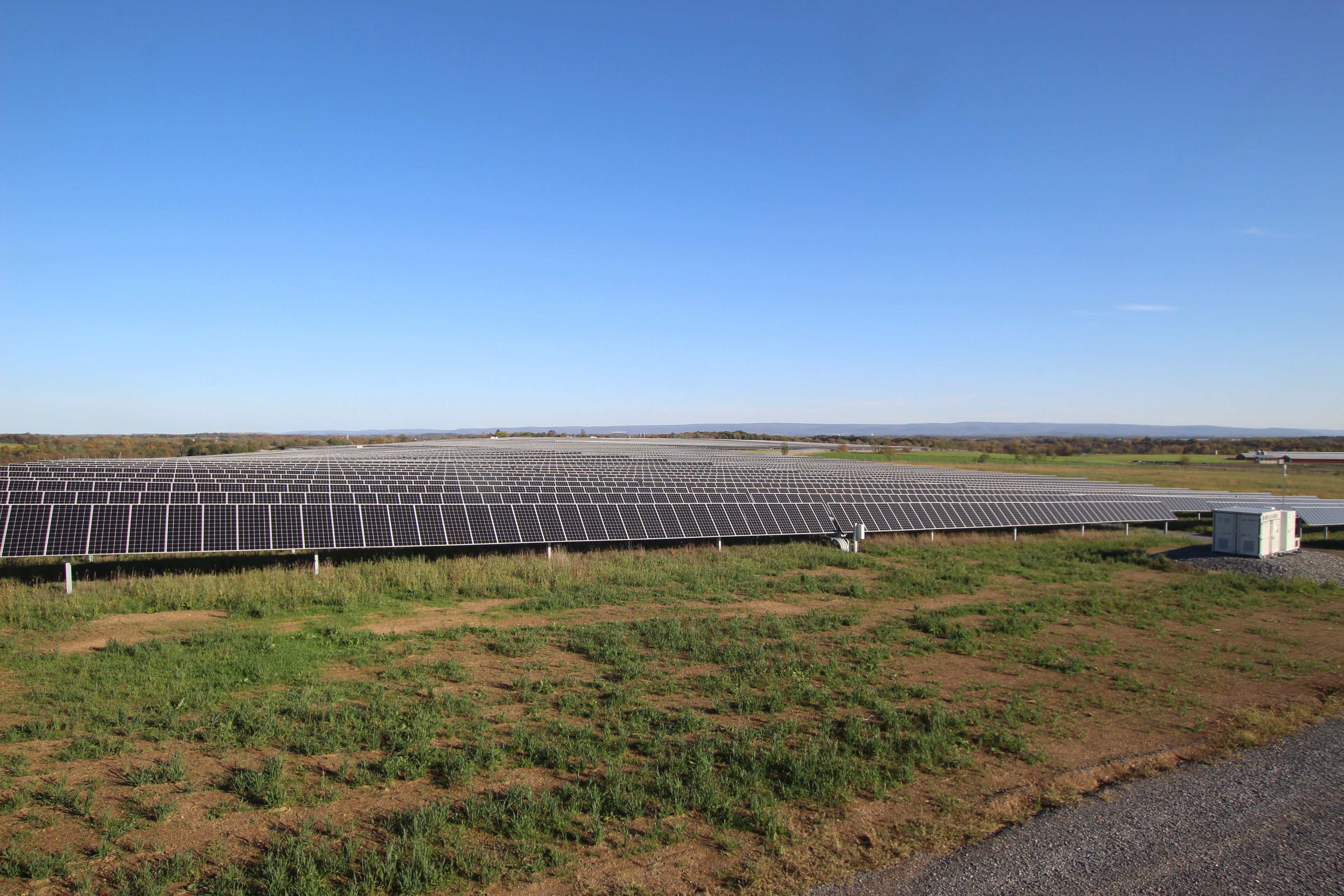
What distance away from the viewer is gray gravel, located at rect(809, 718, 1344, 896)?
5617 mm

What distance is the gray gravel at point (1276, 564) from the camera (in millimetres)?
19609

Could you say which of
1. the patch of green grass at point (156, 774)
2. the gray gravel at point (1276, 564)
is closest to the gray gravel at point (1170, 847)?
the patch of green grass at point (156, 774)

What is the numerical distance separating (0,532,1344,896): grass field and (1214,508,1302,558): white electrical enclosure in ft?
13.1

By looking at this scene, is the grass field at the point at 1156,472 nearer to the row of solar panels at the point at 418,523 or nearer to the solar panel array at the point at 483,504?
the solar panel array at the point at 483,504

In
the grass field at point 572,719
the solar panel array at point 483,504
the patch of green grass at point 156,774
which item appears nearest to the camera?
the grass field at point 572,719

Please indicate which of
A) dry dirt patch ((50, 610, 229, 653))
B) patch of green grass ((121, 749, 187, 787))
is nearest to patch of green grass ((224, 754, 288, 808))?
patch of green grass ((121, 749, 187, 787))

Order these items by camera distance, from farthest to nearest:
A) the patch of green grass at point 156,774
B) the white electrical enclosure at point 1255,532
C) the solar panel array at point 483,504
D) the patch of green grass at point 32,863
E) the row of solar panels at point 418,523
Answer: the white electrical enclosure at point 1255,532 < the solar panel array at point 483,504 < the row of solar panels at point 418,523 < the patch of green grass at point 156,774 < the patch of green grass at point 32,863

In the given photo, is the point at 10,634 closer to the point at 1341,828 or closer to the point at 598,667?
the point at 598,667

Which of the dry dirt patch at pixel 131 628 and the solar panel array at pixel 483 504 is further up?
the solar panel array at pixel 483 504

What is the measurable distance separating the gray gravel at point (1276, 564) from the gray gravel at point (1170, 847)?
51.1 feet

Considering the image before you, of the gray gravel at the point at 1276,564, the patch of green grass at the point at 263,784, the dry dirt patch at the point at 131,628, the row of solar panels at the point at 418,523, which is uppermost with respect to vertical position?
the row of solar panels at the point at 418,523

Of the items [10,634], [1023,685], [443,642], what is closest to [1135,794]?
[1023,685]

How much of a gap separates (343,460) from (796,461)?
37.0 meters

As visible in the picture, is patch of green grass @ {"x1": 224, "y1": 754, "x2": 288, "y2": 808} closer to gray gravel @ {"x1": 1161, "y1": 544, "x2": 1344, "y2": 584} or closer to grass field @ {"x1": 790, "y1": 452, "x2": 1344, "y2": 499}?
gray gravel @ {"x1": 1161, "y1": 544, "x2": 1344, "y2": 584}
